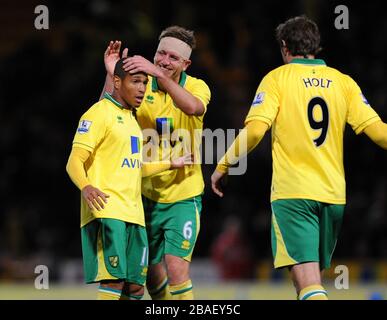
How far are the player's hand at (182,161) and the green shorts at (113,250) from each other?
1.94 ft

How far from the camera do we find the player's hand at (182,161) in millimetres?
6316

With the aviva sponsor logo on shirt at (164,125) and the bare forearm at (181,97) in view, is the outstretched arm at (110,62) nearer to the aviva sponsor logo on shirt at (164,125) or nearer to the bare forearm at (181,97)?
the bare forearm at (181,97)

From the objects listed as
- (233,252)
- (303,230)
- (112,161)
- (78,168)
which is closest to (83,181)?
(78,168)

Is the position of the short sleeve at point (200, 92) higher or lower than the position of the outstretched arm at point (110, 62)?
lower

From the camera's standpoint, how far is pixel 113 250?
5676mm

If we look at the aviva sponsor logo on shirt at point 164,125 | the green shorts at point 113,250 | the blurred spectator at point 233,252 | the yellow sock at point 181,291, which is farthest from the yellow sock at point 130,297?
the blurred spectator at point 233,252

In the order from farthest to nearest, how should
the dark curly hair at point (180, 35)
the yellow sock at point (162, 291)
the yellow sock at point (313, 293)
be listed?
the yellow sock at point (162, 291)
the dark curly hair at point (180, 35)
the yellow sock at point (313, 293)

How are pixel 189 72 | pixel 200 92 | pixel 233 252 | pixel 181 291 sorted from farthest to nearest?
pixel 189 72, pixel 233 252, pixel 200 92, pixel 181 291

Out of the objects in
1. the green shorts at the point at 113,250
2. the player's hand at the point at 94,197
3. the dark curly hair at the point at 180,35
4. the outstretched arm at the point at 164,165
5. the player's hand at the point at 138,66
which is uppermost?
the dark curly hair at the point at 180,35

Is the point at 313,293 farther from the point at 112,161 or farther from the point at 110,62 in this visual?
the point at 110,62

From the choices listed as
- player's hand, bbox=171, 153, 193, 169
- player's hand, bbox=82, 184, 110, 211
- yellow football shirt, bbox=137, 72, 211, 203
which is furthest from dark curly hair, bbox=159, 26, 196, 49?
player's hand, bbox=82, 184, 110, 211

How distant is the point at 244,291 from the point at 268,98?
5.84m

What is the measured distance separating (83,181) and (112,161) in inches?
13.3
